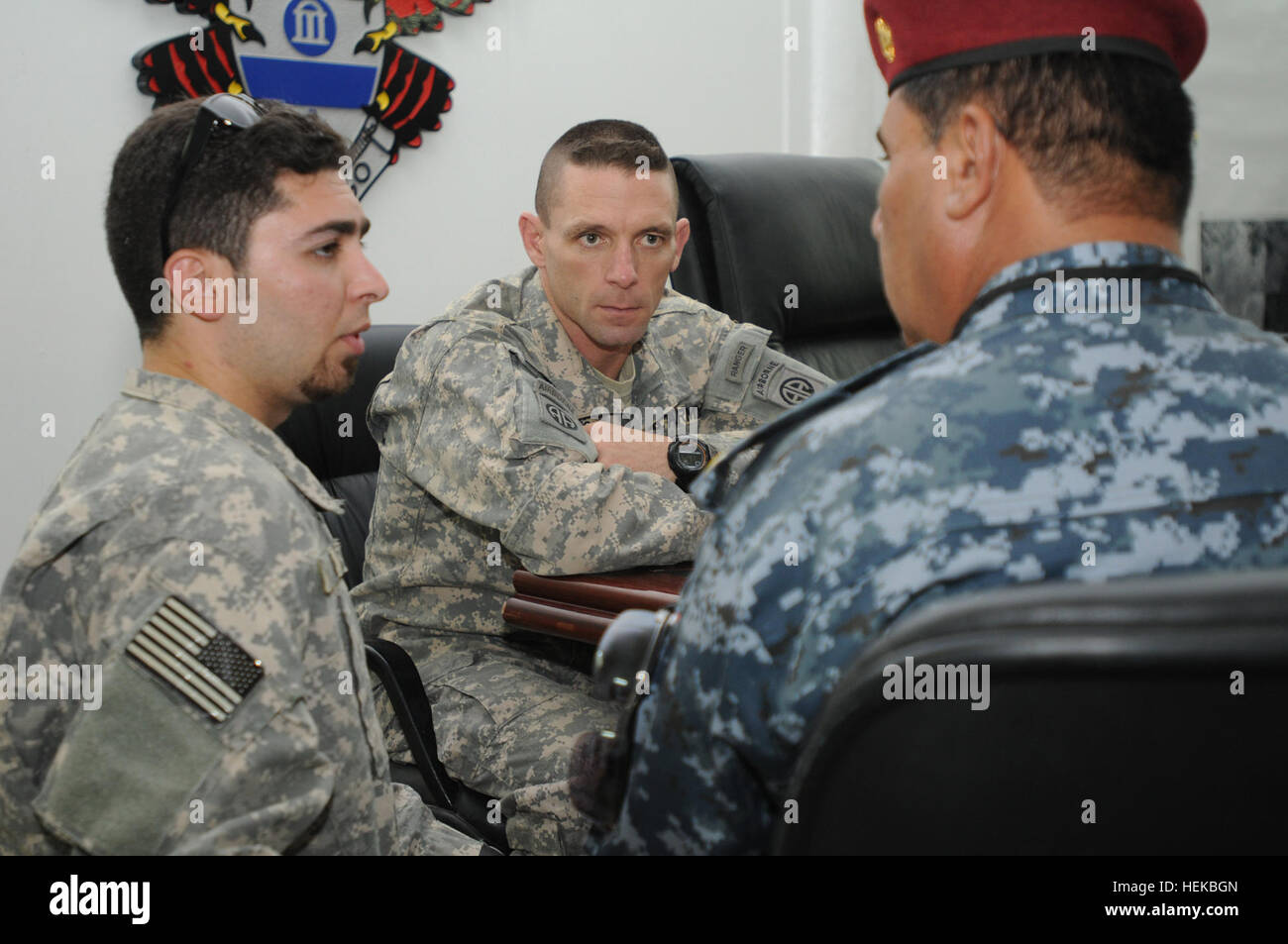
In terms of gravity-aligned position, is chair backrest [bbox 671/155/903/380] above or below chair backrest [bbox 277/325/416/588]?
above

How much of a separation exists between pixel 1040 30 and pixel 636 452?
0.95 meters

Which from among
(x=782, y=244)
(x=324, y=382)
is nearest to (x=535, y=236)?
(x=324, y=382)

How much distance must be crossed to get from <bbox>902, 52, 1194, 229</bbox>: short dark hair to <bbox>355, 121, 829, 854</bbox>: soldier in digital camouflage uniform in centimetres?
81

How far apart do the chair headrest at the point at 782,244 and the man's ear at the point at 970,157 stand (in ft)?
6.08

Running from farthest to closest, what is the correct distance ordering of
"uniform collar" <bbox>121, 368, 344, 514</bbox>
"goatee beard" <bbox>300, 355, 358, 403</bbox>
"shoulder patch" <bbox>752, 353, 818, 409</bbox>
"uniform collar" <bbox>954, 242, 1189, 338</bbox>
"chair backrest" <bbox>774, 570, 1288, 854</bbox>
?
1. "shoulder patch" <bbox>752, 353, 818, 409</bbox>
2. "goatee beard" <bbox>300, 355, 358, 403</bbox>
3. "uniform collar" <bbox>121, 368, 344, 514</bbox>
4. "uniform collar" <bbox>954, 242, 1189, 338</bbox>
5. "chair backrest" <bbox>774, 570, 1288, 854</bbox>

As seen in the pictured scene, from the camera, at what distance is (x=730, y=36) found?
11.4 ft

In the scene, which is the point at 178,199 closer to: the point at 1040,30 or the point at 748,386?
the point at 1040,30

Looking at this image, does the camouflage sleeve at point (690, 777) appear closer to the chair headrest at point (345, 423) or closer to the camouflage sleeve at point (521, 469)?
the camouflage sleeve at point (521, 469)

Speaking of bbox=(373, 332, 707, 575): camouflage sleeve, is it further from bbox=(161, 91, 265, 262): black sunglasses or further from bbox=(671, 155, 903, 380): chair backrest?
bbox=(671, 155, 903, 380): chair backrest

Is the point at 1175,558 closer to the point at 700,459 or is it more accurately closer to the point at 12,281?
the point at 700,459

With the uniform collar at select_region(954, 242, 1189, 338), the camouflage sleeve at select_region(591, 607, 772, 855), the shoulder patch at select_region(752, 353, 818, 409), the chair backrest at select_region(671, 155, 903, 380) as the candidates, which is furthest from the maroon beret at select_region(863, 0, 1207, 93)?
the chair backrest at select_region(671, 155, 903, 380)

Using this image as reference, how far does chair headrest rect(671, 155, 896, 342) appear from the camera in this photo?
8.53 ft

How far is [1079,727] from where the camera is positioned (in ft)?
1.41

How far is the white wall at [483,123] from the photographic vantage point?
2.29 metres
